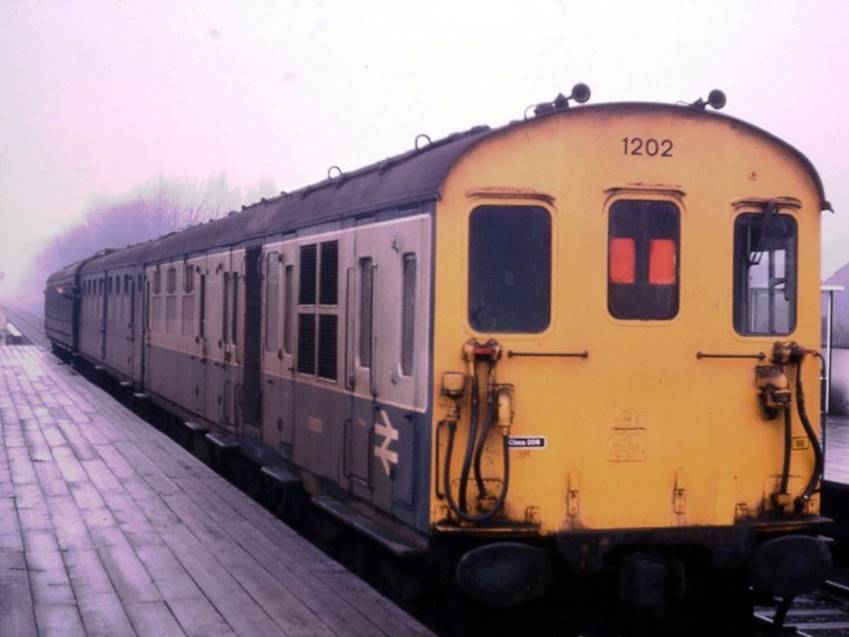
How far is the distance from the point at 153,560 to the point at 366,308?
2175 millimetres

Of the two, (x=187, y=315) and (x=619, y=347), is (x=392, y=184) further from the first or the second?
(x=187, y=315)

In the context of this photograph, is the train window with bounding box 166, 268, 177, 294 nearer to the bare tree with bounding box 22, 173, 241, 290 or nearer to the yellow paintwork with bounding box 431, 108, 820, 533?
the yellow paintwork with bounding box 431, 108, 820, 533

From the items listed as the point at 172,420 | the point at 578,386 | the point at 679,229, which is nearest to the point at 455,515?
the point at 578,386

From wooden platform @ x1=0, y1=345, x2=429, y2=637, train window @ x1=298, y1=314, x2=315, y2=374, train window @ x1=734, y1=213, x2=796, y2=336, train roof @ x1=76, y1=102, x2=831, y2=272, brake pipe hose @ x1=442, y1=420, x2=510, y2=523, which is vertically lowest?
wooden platform @ x1=0, y1=345, x2=429, y2=637

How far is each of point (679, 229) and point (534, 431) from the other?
4.91 ft

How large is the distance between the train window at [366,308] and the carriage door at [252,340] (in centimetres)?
343

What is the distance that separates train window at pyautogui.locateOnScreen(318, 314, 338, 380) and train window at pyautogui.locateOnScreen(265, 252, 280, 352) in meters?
1.47

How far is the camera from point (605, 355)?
7.04 metres

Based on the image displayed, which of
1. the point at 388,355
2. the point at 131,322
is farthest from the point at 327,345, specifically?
the point at 131,322

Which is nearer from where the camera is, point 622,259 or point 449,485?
point 449,485

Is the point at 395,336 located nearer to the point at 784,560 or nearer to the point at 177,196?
the point at 784,560

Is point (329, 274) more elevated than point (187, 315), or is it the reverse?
point (329, 274)

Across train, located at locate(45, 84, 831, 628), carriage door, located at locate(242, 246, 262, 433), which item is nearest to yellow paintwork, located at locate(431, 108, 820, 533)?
train, located at locate(45, 84, 831, 628)

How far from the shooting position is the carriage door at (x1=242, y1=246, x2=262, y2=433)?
1167 centimetres
